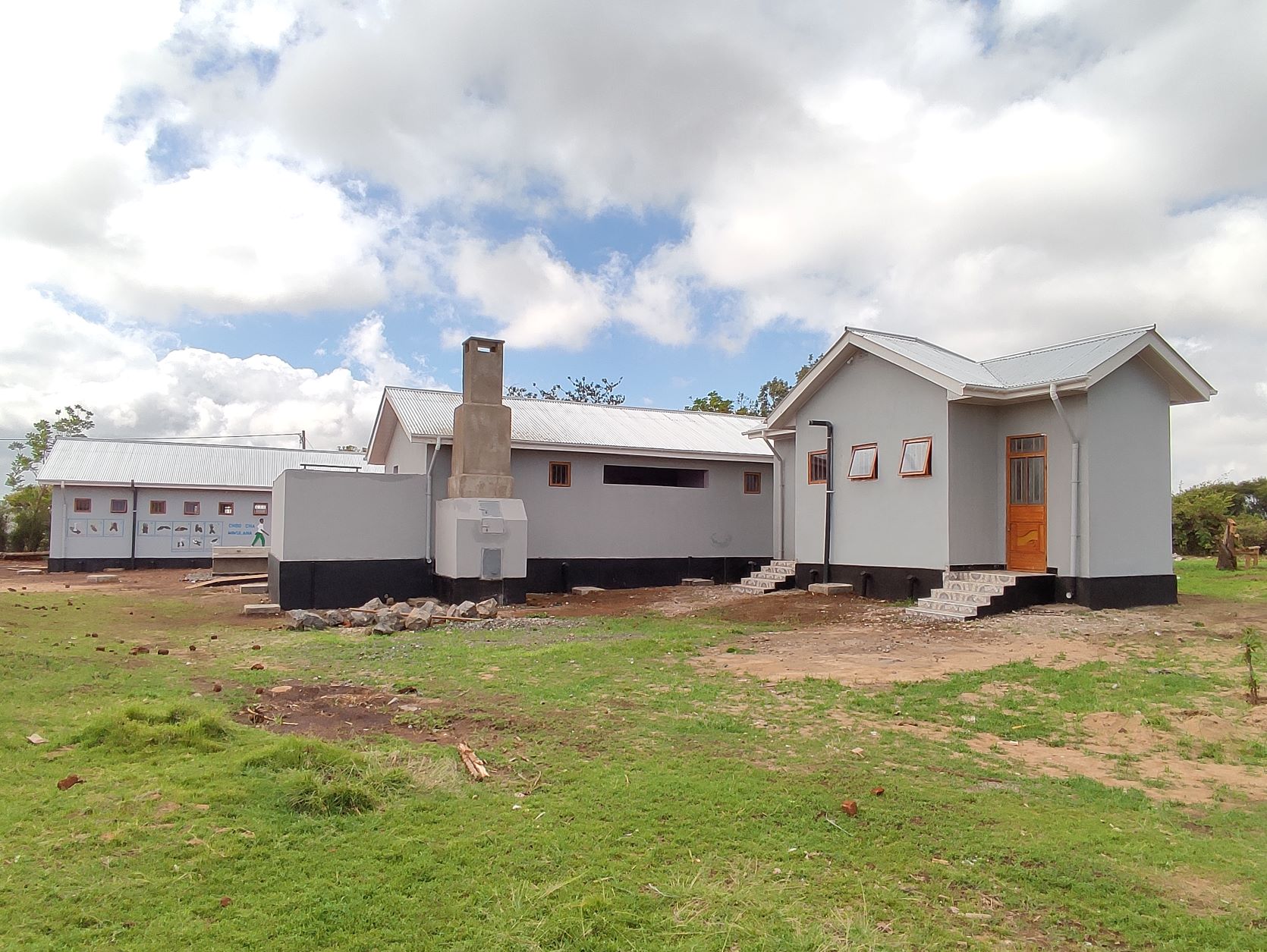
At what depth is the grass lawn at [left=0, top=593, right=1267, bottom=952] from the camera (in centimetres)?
374

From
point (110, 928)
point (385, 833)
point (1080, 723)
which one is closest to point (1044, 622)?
point (1080, 723)

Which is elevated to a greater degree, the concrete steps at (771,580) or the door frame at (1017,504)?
the door frame at (1017,504)

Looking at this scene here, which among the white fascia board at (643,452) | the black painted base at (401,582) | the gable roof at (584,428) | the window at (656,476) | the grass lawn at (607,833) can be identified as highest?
the gable roof at (584,428)

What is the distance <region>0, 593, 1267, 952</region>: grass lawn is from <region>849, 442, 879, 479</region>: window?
→ 334 inches

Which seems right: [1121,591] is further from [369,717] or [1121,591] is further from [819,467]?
[369,717]

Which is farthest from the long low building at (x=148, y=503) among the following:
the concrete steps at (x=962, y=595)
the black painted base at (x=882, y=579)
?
the concrete steps at (x=962, y=595)

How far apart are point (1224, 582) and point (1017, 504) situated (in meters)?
7.00

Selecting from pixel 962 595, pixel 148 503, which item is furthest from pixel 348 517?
pixel 148 503

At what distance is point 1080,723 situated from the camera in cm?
741

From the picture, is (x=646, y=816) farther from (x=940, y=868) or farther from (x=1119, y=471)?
(x=1119, y=471)

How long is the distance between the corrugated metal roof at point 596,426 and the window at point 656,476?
681 mm

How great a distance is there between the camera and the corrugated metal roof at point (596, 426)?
19641mm

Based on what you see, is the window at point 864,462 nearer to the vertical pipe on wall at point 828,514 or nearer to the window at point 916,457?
the vertical pipe on wall at point 828,514

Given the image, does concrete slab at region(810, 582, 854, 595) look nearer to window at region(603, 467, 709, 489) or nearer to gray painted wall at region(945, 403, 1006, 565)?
gray painted wall at region(945, 403, 1006, 565)
